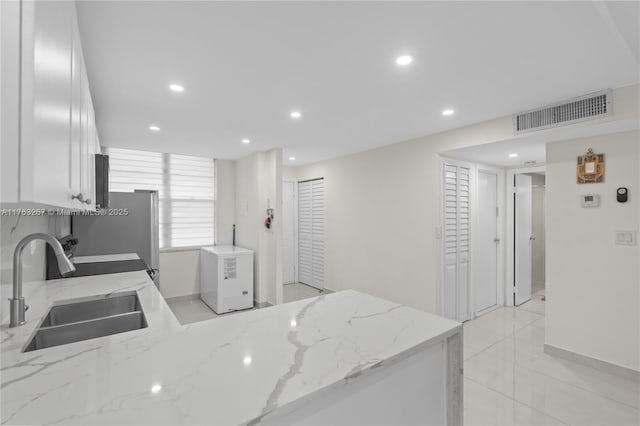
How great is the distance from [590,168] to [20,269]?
384 cm

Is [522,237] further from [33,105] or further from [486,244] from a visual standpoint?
[33,105]

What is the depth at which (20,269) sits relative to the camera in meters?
1.16

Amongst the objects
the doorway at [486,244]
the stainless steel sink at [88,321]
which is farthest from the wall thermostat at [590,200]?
the stainless steel sink at [88,321]

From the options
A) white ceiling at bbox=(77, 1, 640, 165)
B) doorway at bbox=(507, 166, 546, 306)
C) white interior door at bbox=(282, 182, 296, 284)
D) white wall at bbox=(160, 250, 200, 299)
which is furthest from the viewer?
white interior door at bbox=(282, 182, 296, 284)

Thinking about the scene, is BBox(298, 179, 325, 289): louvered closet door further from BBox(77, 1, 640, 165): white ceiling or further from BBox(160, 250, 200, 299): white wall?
BBox(77, 1, 640, 165): white ceiling

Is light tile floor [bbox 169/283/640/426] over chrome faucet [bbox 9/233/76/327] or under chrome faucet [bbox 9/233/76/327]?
under

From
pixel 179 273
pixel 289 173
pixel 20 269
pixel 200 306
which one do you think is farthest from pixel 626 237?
pixel 179 273

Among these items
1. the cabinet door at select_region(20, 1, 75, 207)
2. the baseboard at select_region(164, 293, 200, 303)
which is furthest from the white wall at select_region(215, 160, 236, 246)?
the cabinet door at select_region(20, 1, 75, 207)

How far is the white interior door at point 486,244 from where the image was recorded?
3959 millimetres

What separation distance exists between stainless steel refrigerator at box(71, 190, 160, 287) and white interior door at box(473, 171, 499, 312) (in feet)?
13.6

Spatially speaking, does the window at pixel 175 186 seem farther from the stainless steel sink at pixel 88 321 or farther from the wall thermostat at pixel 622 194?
the wall thermostat at pixel 622 194

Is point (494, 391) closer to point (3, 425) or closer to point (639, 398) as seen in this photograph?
point (639, 398)

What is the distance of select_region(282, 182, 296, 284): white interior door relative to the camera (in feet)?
18.6

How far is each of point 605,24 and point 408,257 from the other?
271 cm
